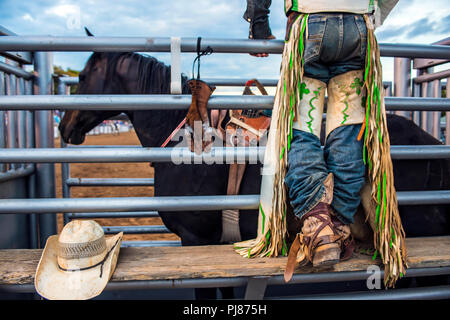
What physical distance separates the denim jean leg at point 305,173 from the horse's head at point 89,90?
1.53m

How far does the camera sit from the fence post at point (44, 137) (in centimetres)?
208

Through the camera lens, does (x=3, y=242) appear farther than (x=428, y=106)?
Yes

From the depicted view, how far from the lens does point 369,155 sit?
1.27 metres

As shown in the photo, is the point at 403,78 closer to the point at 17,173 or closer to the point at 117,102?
the point at 117,102

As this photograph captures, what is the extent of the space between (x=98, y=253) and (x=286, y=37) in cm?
121

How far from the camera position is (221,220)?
5.93 ft

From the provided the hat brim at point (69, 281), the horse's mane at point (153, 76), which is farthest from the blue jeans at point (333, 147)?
the horse's mane at point (153, 76)

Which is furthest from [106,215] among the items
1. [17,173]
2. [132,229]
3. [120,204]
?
[120,204]

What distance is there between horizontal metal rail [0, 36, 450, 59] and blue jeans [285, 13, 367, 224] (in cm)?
22

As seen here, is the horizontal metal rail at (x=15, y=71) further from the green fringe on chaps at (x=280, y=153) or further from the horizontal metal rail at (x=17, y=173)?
the green fringe on chaps at (x=280, y=153)

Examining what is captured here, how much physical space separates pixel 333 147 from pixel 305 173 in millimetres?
197

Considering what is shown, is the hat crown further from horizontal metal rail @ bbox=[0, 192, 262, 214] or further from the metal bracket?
the metal bracket
